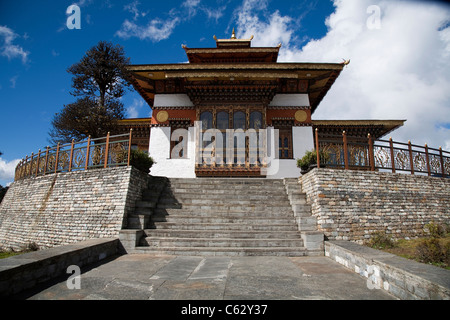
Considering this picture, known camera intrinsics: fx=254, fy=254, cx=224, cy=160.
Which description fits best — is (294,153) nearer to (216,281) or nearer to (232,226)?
(232,226)

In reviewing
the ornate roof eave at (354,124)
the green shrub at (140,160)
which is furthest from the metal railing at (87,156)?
the ornate roof eave at (354,124)

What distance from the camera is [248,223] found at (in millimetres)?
8102

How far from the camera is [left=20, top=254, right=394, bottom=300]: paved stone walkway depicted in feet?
12.5

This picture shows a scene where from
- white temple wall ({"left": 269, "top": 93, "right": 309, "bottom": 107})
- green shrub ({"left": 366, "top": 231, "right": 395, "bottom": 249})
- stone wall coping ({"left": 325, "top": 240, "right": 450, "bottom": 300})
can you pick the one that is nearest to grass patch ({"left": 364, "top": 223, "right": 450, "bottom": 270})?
green shrub ({"left": 366, "top": 231, "right": 395, "bottom": 249})

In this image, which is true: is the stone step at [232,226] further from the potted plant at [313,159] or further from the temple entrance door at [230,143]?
the temple entrance door at [230,143]

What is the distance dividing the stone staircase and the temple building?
10.8ft

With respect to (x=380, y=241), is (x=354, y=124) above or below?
above

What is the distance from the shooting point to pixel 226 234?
7.49 meters

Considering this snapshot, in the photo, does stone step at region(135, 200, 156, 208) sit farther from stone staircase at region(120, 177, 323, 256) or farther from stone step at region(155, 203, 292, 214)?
stone step at region(155, 203, 292, 214)

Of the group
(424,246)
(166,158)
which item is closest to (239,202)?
(424,246)

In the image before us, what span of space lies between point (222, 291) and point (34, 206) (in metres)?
10.9

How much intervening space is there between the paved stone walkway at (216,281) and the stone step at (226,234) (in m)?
1.21

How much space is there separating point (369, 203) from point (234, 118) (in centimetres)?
806
